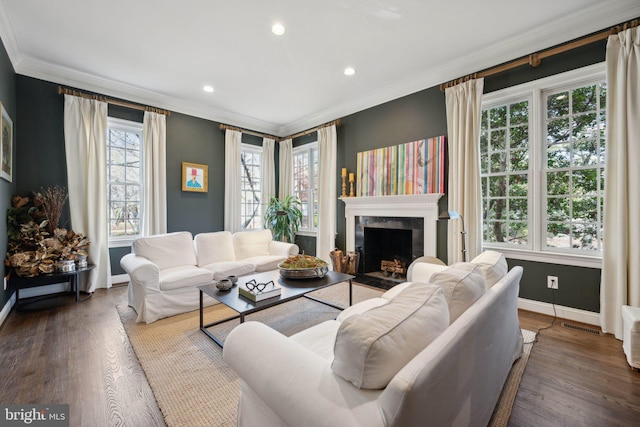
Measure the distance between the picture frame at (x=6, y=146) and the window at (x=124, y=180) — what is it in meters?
1.06

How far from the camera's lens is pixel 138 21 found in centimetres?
265

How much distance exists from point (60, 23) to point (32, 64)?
1.19 metres

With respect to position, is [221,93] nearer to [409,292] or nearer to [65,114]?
[65,114]

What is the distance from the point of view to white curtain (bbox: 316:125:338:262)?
4910 millimetres

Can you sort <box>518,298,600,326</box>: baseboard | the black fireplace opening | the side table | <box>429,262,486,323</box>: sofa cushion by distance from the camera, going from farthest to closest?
the black fireplace opening → the side table → <box>518,298,600,326</box>: baseboard → <box>429,262,486,323</box>: sofa cushion

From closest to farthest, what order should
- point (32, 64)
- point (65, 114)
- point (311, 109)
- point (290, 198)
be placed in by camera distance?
point (32, 64) → point (65, 114) → point (311, 109) → point (290, 198)

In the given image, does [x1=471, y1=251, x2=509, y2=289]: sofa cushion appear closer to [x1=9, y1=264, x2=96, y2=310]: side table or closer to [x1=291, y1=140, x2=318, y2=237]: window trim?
[x1=291, y1=140, x2=318, y2=237]: window trim

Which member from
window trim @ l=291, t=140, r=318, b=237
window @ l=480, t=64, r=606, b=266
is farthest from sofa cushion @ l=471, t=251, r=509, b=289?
window trim @ l=291, t=140, r=318, b=237

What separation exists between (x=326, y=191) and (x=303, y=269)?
99.2 inches

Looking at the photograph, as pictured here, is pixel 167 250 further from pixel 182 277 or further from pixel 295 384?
pixel 295 384

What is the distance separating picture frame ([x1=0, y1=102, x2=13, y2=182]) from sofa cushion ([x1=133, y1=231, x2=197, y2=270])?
139 cm

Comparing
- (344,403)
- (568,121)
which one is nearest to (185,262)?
(344,403)

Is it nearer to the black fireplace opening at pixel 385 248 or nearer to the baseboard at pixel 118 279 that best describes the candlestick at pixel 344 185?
the black fireplace opening at pixel 385 248

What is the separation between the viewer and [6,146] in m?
2.96
